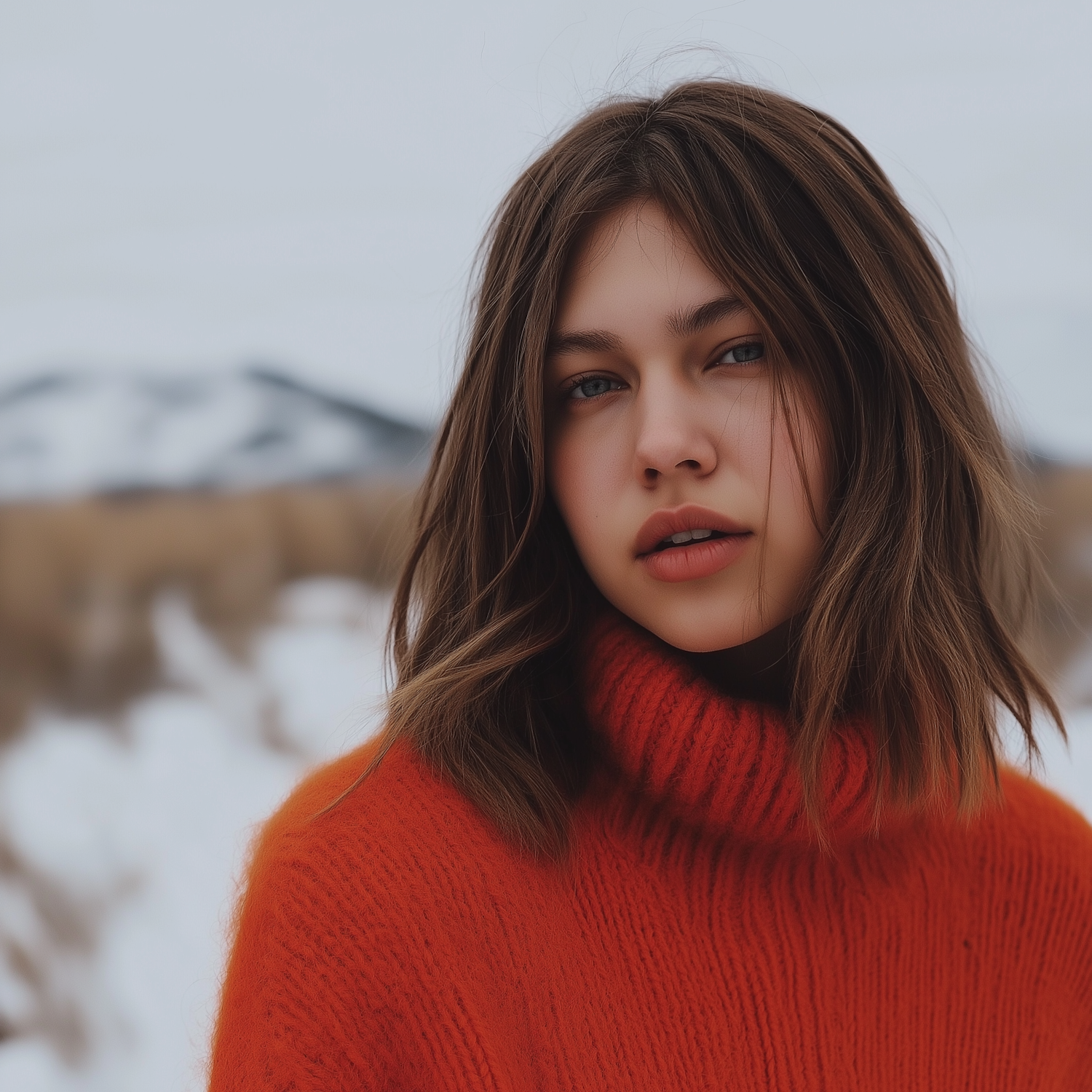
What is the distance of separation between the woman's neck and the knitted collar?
88mm

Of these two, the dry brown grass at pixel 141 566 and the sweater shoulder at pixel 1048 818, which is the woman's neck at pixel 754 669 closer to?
the sweater shoulder at pixel 1048 818

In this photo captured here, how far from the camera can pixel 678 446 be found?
0.79 meters

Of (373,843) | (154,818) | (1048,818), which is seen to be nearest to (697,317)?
(373,843)

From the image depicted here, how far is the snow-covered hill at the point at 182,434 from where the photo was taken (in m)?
1.80

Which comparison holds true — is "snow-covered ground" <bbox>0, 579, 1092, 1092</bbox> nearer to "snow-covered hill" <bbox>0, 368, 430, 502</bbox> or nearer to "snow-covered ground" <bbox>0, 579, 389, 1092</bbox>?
"snow-covered ground" <bbox>0, 579, 389, 1092</bbox>

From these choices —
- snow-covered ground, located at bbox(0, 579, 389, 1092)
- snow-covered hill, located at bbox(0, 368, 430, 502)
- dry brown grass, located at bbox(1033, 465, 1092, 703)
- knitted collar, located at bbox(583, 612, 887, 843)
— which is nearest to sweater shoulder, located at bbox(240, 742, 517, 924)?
knitted collar, located at bbox(583, 612, 887, 843)

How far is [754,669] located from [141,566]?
1164mm

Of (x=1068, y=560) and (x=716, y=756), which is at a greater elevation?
(x=1068, y=560)

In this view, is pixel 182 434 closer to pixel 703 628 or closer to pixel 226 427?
pixel 226 427

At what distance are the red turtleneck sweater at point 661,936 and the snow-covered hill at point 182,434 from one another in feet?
3.32

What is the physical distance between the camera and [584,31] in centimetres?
148

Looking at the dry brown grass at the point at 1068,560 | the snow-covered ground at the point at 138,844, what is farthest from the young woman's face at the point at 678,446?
the dry brown grass at the point at 1068,560

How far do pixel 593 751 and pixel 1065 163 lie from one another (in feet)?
4.47

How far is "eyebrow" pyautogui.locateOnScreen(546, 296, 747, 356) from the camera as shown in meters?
0.81
